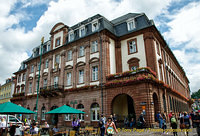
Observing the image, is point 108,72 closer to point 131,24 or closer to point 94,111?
point 94,111

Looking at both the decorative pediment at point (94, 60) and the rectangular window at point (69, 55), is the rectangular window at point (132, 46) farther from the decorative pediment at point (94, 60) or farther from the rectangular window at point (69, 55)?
the rectangular window at point (69, 55)

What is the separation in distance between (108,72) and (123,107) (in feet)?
17.5

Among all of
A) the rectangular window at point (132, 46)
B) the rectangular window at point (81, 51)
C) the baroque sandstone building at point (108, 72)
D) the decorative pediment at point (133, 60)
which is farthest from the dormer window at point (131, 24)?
the rectangular window at point (81, 51)

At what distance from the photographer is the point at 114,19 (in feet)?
115

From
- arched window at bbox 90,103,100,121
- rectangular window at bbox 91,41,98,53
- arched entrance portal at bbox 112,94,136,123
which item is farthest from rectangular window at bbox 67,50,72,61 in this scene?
arched entrance portal at bbox 112,94,136,123

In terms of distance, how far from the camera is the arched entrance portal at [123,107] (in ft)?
72.1

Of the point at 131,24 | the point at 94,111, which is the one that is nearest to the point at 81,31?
the point at 131,24

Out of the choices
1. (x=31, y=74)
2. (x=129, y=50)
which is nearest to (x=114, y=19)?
(x=129, y=50)

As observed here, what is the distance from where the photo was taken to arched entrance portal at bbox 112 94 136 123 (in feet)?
72.1

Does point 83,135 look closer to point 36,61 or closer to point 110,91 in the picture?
point 110,91

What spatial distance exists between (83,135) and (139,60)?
39.4 feet

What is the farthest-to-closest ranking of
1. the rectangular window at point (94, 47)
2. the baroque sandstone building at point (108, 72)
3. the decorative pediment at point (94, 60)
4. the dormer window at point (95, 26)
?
1. the dormer window at point (95, 26)
2. the rectangular window at point (94, 47)
3. the decorative pediment at point (94, 60)
4. the baroque sandstone building at point (108, 72)

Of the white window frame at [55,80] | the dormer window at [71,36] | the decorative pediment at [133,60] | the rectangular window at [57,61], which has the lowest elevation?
the white window frame at [55,80]

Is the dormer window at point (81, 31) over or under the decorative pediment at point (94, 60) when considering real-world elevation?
over
